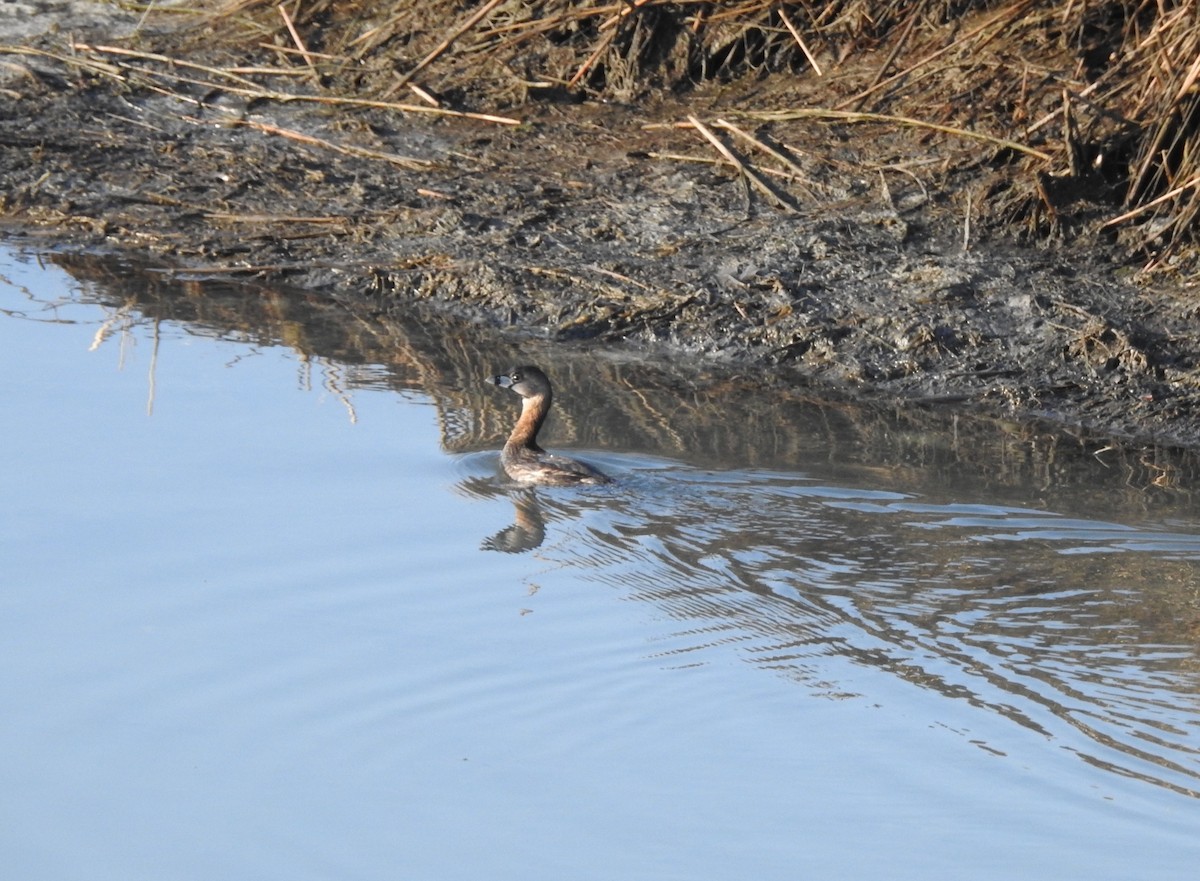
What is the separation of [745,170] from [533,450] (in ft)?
10.9

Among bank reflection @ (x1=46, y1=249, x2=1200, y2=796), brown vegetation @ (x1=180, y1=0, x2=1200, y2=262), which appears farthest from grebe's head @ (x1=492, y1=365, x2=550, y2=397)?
brown vegetation @ (x1=180, y1=0, x2=1200, y2=262)

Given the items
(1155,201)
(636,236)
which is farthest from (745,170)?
(1155,201)

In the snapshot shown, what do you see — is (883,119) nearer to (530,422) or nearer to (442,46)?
(442,46)

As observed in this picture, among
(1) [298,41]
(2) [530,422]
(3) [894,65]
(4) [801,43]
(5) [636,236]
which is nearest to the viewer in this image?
(2) [530,422]

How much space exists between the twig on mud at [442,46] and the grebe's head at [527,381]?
173 inches

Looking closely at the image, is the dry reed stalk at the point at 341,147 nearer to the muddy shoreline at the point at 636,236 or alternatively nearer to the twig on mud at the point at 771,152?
the muddy shoreline at the point at 636,236

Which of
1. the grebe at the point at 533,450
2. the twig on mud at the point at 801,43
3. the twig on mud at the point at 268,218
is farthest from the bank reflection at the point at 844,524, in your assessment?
the twig on mud at the point at 801,43

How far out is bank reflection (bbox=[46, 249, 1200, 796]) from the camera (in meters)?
5.85

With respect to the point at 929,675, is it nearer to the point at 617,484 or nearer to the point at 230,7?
the point at 617,484

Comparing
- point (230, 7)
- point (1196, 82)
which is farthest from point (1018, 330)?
point (230, 7)

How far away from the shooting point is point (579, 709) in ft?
18.2

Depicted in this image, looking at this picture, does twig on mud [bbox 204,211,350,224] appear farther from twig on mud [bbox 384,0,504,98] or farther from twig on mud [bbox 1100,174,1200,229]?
twig on mud [bbox 1100,174,1200,229]

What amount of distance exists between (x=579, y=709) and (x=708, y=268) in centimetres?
502

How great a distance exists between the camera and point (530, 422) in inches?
329
